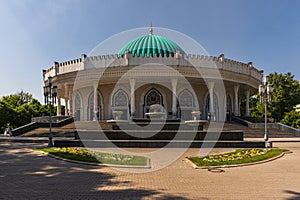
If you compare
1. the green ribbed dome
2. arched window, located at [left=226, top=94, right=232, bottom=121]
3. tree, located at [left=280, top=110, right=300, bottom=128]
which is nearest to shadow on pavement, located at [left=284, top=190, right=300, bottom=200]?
the green ribbed dome

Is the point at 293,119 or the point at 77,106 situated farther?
the point at 293,119

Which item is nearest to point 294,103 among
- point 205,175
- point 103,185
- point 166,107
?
point 166,107

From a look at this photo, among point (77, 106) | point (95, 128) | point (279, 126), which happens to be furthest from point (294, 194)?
point (77, 106)

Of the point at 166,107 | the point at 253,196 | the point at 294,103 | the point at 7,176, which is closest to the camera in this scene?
the point at 253,196

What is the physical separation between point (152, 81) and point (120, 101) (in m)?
4.57

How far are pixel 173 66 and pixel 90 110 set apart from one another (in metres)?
11.9

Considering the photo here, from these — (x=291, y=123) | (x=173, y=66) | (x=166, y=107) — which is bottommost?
(x=291, y=123)

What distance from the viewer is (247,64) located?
3241 centimetres

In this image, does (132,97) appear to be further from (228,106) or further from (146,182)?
(146,182)

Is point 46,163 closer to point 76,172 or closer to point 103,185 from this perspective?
point 76,172

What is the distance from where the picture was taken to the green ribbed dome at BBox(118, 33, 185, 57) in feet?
106

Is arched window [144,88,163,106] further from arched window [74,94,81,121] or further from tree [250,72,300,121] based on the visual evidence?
tree [250,72,300,121]

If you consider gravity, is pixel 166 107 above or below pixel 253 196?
above

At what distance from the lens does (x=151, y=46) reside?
109ft
